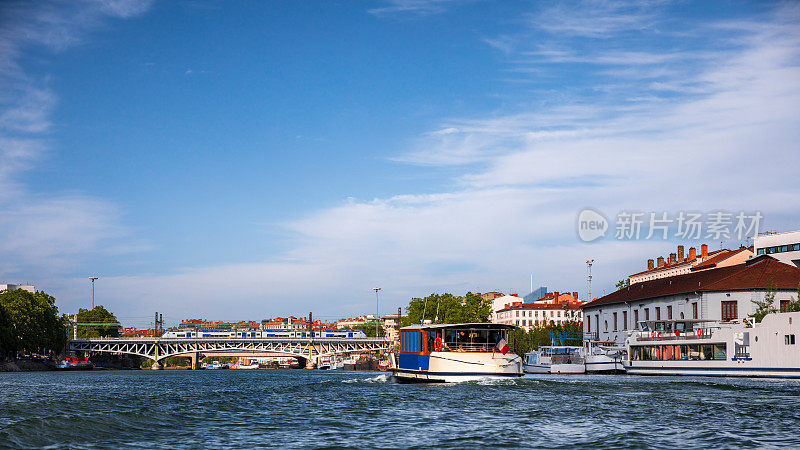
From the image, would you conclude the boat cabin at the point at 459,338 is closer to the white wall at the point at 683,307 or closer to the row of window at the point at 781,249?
the white wall at the point at 683,307

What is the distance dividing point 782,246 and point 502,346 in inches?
2792

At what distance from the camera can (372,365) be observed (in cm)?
15838

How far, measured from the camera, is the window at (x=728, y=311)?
8319 centimetres

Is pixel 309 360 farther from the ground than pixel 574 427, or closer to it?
closer to it

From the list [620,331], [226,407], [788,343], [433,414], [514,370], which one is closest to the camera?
[433,414]

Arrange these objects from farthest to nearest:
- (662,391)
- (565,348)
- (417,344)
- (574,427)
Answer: (565,348) → (417,344) → (662,391) → (574,427)

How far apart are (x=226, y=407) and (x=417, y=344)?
19.4 meters

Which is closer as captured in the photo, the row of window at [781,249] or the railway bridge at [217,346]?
the row of window at [781,249]

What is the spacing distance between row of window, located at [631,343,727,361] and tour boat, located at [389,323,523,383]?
25843 mm

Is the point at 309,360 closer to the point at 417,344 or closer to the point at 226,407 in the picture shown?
the point at 417,344

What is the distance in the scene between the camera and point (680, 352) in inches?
2913

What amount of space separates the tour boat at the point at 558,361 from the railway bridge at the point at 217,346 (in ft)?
256

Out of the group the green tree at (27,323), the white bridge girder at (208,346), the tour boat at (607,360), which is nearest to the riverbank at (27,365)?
the green tree at (27,323)

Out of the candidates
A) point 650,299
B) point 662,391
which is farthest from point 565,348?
point 662,391
